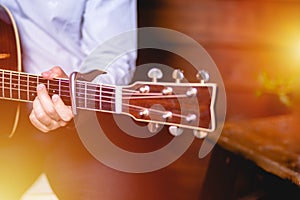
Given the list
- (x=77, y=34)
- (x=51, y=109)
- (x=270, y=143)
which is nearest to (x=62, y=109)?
(x=51, y=109)

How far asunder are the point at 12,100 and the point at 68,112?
22 centimetres

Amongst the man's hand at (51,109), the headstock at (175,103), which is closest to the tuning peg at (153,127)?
the headstock at (175,103)

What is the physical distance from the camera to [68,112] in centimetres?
123

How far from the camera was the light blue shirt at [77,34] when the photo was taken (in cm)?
142

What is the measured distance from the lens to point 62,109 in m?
1.22

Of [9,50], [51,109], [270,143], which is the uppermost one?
[9,50]

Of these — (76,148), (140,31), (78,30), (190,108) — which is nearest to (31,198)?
(76,148)

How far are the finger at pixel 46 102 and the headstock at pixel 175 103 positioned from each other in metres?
0.15

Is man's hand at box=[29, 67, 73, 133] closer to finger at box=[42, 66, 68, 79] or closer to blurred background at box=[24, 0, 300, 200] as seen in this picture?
finger at box=[42, 66, 68, 79]

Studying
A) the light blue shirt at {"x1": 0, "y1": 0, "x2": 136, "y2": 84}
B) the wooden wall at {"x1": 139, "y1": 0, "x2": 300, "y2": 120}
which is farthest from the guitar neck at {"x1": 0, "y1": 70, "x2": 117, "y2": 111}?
the wooden wall at {"x1": 139, "y1": 0, "x2": 300, "y2": 120}

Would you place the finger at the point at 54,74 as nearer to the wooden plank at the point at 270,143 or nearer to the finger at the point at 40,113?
the finger at the point at 40,113

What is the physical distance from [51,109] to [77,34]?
0.30 metres

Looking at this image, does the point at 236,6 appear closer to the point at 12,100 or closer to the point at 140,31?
the point at 140,31

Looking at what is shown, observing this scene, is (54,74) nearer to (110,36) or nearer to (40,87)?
(40,87)
